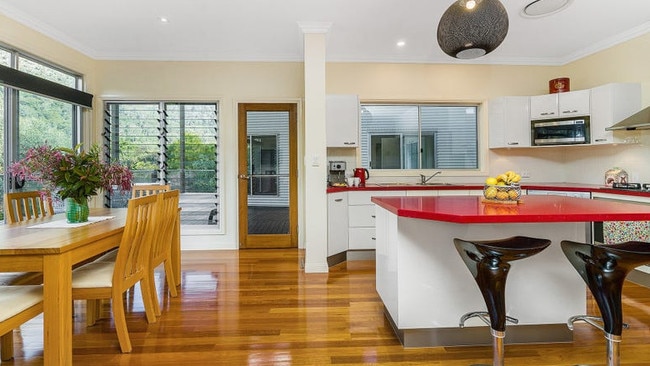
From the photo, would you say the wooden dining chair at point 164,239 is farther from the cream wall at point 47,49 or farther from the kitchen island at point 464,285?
the cream wall at point 47,49

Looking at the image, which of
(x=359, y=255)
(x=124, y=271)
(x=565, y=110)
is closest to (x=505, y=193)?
(x=359, y=255)

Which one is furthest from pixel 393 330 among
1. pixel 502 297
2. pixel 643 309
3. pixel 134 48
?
pixel 134 48

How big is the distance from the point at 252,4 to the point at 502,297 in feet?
10.7

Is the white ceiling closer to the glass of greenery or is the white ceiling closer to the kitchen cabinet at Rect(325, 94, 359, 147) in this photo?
the kitchen cabinet at Rect(325, 94, 359, 147)

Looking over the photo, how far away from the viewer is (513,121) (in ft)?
14.7

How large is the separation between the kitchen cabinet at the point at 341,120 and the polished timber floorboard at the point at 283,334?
6.14 feet

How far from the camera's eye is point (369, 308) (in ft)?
8.55

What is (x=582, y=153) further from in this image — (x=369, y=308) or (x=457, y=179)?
(x=369, y=308)

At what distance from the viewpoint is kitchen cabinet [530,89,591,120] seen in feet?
13.3

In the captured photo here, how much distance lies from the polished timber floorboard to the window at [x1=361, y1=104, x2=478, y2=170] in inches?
89.3

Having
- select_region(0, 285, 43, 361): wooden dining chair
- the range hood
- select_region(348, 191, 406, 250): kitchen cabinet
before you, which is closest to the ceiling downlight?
the range hood

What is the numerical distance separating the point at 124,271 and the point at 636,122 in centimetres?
492

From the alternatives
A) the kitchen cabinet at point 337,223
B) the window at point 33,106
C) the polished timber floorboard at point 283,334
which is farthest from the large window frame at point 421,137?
the window at point 33,106

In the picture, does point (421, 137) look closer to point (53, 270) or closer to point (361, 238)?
point (361, 238)
